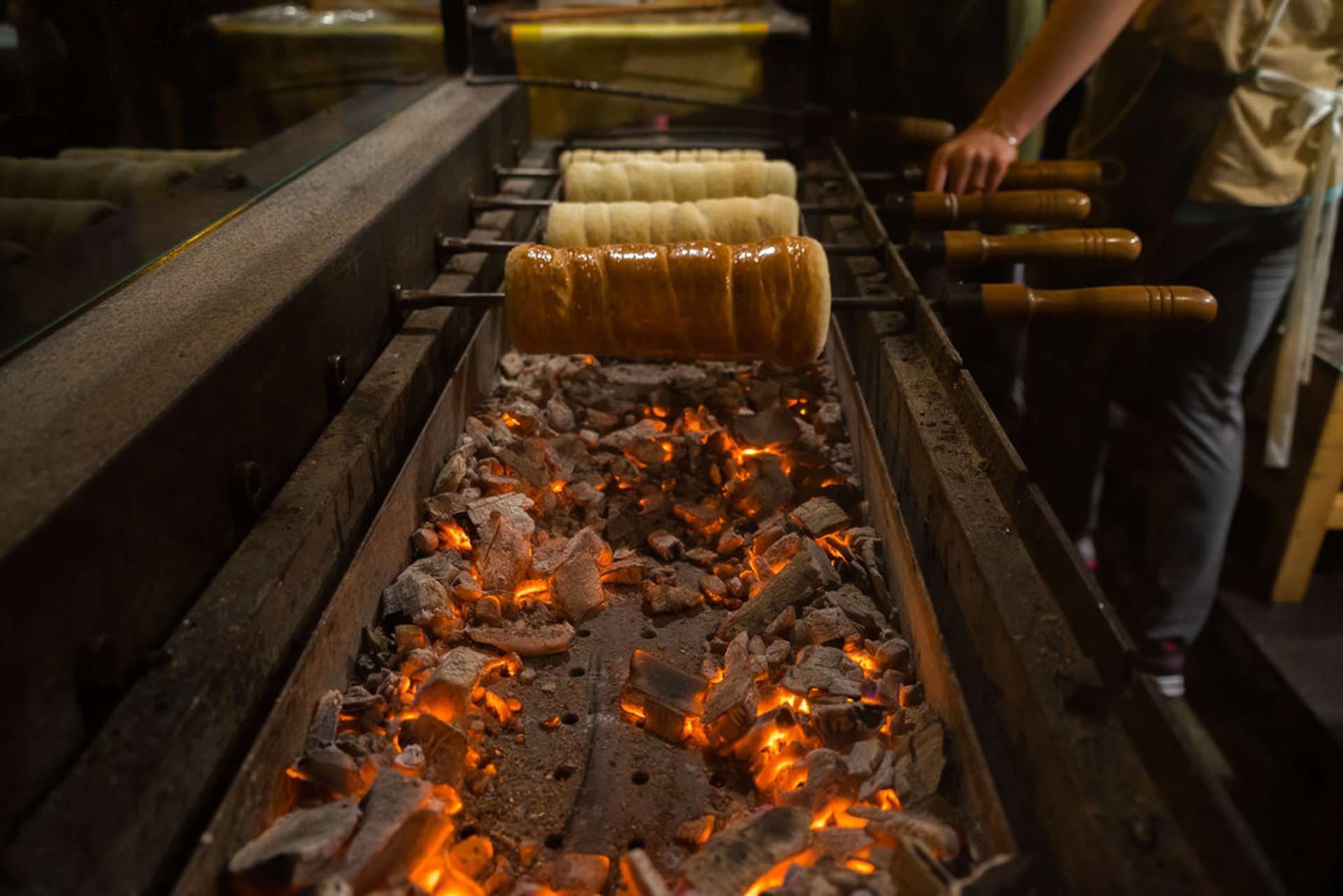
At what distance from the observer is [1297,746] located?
2.88m

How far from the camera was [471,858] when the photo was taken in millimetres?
1258

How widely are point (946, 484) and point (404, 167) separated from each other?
5.68 feet

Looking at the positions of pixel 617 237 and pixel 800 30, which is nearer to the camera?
pixel 617 237

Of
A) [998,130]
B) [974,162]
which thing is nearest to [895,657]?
[974,162]

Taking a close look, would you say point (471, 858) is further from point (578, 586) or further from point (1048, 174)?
point (1048, 174)

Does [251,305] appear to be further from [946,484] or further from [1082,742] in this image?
[1082,742]

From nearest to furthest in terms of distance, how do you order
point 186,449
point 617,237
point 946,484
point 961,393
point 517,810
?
point 186,449 < point 517,810 < point 946,484 < point 961,393 < point 617,237

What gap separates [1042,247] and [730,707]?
50.9 inches

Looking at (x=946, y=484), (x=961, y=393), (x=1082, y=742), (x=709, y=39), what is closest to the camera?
(x=1082, y=742)

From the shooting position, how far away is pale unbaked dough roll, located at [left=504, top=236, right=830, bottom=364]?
1.96m

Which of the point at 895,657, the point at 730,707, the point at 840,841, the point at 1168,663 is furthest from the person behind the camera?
the point at 1168,663

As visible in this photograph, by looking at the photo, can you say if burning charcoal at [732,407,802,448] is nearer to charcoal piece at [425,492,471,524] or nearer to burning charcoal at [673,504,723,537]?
burning charcoal at [673,504,723,537]

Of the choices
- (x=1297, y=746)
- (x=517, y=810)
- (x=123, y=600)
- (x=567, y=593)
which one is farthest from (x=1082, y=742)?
(x=1297, y=746)

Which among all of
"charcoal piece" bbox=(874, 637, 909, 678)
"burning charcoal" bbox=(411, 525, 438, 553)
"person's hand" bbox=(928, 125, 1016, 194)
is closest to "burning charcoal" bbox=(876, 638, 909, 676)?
"charcoal piece" bbox=(874, 637, 909, 678)
